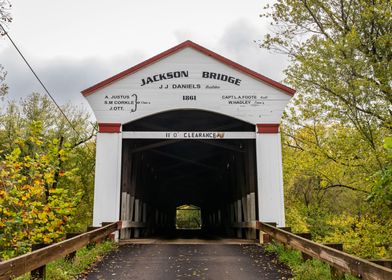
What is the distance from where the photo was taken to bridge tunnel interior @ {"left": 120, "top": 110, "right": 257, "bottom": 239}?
470 inches

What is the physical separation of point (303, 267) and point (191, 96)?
6.27 m

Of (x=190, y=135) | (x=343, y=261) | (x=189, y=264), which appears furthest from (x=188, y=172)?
(x=343, y=261)

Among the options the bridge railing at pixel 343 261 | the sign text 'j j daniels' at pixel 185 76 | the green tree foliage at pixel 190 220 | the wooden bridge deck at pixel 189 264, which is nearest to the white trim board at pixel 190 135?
the sign text 'j j daniels' at pixel 185 76

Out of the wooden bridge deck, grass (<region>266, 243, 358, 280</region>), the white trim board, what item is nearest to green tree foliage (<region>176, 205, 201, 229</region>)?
the white trim board

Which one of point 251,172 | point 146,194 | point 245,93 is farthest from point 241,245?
point 146,194

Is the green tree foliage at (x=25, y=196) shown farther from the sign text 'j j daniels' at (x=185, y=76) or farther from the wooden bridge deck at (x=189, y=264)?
the sign text 'j j daniels' at (x=185, y=76)

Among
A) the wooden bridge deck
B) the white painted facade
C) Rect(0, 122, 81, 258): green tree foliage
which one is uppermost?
the white painted facade

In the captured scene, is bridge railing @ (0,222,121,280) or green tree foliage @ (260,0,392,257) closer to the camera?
bridge railing @ (0,222,121,280)

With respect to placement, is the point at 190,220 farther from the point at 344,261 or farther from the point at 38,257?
the point at 344,261

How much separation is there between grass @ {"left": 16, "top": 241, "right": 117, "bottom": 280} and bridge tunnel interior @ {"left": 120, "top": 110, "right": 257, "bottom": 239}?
290 cm

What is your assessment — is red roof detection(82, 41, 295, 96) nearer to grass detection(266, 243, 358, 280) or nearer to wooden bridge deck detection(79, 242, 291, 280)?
wooden bridge deck detection(79, 242, 291, 280)

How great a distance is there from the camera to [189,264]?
7043 mm

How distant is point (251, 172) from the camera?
11625mm

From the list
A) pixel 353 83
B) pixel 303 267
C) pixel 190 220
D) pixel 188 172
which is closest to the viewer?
pixel 303 267
